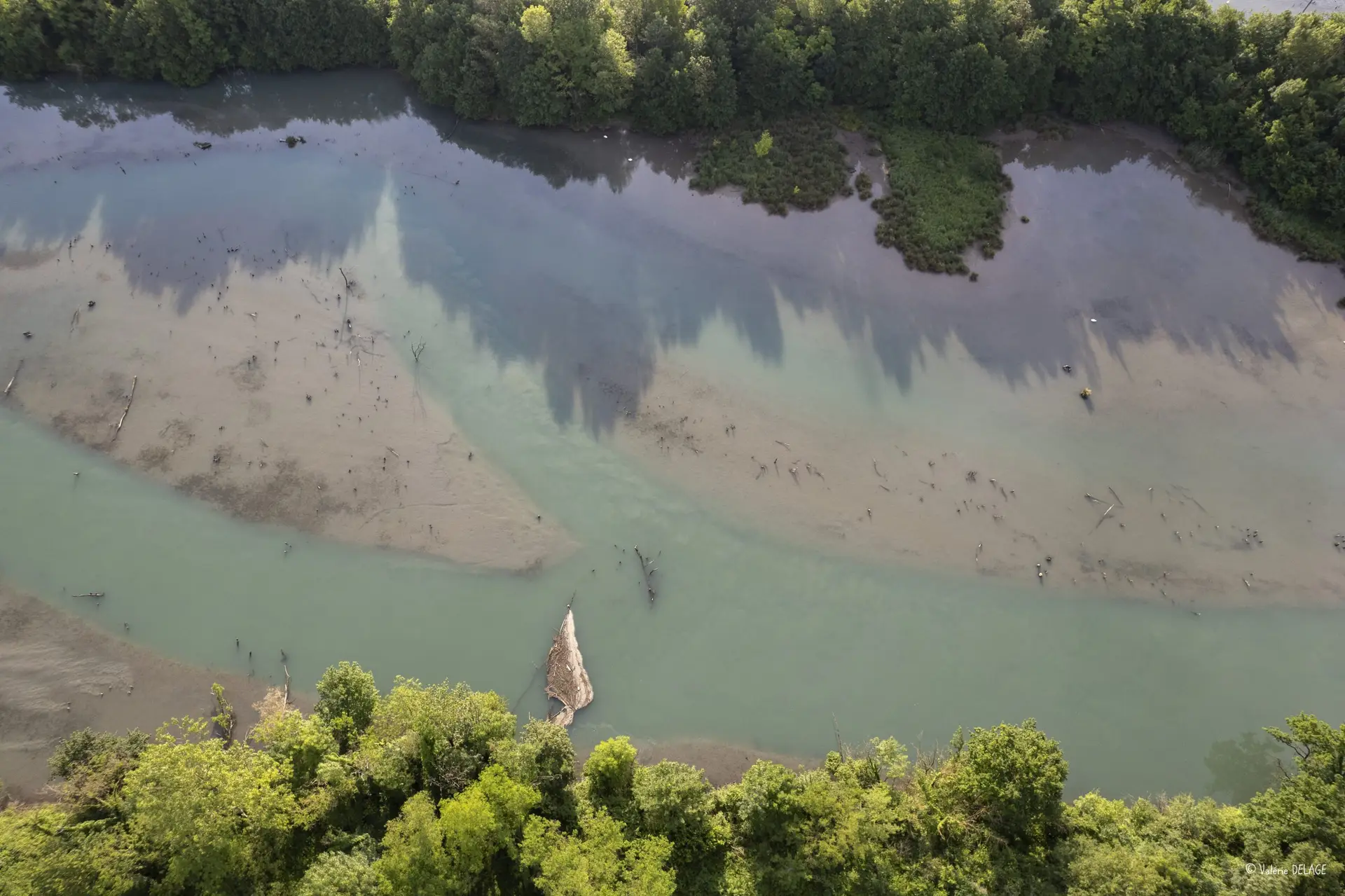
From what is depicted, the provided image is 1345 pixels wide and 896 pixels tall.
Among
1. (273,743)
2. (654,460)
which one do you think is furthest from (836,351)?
(273,743)

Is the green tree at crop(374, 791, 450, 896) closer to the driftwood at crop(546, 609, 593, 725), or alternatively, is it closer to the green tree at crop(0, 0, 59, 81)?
the driftwood at crop(546, 609, 593, 725)

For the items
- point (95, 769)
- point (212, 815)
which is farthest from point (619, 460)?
point (95, 769)

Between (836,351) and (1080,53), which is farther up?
(1080,53)

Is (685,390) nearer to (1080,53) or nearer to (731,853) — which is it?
(731,853)

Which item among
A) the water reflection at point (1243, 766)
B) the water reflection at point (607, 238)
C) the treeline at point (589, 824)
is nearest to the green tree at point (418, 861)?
the treeline at point (589, 824)

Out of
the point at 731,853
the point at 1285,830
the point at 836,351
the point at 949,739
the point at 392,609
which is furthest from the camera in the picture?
the point at 836,351

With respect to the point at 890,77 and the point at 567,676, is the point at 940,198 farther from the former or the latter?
the point at 567,676
